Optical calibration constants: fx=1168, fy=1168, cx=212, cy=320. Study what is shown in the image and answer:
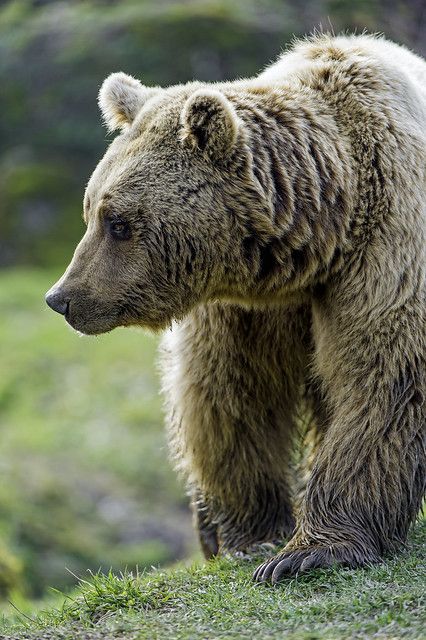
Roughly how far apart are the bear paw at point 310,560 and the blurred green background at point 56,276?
8.61 ft

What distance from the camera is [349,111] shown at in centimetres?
614

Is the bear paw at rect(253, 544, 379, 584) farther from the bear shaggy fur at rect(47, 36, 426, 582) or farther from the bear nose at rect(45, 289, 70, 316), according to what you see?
the bear nose at rect(45, 289, 70, 316)

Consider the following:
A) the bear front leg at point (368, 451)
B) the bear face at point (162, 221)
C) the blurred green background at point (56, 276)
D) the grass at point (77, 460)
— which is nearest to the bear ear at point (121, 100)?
the bear face at point (162, 221)

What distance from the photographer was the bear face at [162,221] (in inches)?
232

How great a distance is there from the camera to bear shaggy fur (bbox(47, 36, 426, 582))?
583cm

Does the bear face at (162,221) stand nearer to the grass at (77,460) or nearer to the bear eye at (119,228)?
the bear eye at (119,228)

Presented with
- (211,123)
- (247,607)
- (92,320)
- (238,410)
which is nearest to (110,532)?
(238,410)

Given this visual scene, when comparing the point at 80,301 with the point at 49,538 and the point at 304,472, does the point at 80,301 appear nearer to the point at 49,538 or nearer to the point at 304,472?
the point at 304,472

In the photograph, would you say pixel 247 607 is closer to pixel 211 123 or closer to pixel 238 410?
pixel 238 410

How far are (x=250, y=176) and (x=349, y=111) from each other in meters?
0.69

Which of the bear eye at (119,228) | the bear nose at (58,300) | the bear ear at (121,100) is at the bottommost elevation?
the bear nose at (58,300)

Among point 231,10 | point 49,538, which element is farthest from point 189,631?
point 231,10

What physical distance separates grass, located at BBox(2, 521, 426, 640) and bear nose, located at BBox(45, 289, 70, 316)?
138 centimetres

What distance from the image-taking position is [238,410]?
6703 millimetres
